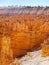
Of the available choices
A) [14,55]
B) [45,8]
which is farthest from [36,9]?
[14,55]

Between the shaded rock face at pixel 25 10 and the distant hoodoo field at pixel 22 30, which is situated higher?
the shaded rock face at pixel 25 10

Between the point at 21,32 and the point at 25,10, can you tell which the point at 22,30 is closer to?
the point at 21,32

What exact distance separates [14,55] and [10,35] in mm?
213

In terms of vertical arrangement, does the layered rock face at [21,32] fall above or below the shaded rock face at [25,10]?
below

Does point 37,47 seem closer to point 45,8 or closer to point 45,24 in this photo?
point 45,24

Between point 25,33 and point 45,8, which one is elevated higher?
point 45,8

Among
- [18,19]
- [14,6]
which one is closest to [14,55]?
[18,19]

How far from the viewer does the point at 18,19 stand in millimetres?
1447

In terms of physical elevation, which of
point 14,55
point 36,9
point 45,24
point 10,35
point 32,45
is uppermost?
point 36,9

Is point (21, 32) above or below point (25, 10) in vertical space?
below

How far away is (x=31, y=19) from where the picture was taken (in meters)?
1.43

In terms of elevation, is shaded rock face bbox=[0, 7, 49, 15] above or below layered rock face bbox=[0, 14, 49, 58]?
above

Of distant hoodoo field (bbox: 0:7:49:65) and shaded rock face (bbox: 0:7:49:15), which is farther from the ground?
shaded rock face (bbox: 0:7:49:15)

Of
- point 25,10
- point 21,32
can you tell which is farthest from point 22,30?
point 25,10
